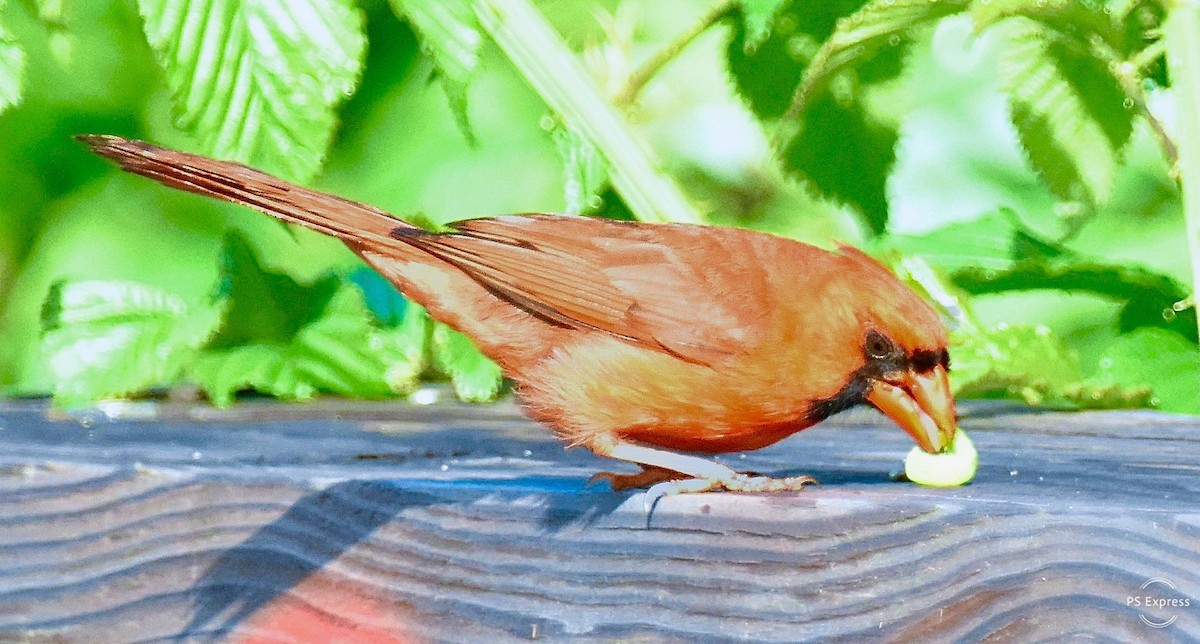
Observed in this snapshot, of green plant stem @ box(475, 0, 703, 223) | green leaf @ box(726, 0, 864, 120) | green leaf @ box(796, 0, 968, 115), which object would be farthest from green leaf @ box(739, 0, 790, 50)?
green leaf @ box(726, 0, 864, 120)

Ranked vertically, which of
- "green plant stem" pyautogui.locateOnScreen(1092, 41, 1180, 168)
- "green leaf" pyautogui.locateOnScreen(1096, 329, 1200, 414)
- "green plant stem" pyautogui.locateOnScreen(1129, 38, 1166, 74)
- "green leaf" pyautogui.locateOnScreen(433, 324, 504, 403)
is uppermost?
"green plant stem" pyautogui.locateOnScreen(1129, 38, 1166, 74)

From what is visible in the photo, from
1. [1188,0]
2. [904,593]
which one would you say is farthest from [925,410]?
[1188,0]

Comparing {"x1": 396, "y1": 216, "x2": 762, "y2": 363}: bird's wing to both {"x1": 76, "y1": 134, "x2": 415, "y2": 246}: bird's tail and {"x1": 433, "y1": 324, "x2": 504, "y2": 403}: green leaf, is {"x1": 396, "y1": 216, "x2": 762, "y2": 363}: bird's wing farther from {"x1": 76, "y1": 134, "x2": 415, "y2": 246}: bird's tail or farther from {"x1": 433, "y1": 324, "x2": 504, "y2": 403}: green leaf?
{"x1": 433, "y1": 324, "x2": 504, "y2": 403}: green leaf

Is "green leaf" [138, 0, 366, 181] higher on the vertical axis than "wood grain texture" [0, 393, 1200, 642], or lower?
higher

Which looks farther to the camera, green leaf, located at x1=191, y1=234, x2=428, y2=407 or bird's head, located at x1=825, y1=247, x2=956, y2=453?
green leaf, located at x1=191, y1=234, x2=428, y2=407

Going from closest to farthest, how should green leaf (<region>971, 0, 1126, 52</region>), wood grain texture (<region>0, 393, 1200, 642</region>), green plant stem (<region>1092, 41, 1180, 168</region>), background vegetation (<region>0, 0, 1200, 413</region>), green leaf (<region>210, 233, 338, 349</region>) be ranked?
wood grain texture (<region>0, 393, 1200, 642</region>) < green leaf (<region>971, 0, 1126, 52</region>) < background vegetation (<region>0, 0, 1200, 413</region>) < green plant stem (<region>1092, 41, 1180, 168</region>) < green leaf (<region>210, 233, 338, 349</region>)

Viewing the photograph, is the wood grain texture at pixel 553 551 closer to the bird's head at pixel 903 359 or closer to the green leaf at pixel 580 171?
the bird's head at pixel 903 359

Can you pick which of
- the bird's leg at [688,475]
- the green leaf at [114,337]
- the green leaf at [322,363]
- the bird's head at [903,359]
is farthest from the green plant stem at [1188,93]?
the green leaf at [114,337]
